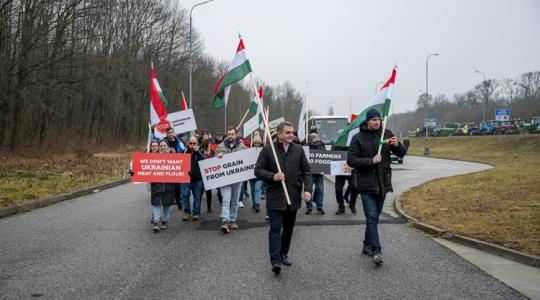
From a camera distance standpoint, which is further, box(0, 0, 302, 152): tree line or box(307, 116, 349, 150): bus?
box(307, 116, 349, 150): bus

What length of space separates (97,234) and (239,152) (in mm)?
2805

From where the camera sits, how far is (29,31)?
82.2 feet

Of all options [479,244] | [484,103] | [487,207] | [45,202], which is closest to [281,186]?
[479,244]

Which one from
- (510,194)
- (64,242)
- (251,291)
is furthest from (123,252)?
(510,194)

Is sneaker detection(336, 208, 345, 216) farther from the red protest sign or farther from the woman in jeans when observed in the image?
the woman in jeans

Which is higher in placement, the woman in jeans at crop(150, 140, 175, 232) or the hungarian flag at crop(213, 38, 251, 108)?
the hungarian flag at crop(213, 38, 251, 108)

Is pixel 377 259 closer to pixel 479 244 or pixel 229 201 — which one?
pixel 479 244

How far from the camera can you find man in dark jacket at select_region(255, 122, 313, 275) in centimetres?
593

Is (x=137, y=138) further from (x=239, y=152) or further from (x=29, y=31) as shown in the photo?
(x=239, y=152)

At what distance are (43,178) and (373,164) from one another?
1470 cm

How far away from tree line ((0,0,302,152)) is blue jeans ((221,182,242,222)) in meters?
19.4

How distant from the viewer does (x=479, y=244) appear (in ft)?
23.7

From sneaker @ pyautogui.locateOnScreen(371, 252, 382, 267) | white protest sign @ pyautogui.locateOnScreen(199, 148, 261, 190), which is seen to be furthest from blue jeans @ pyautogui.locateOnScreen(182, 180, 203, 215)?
sneaker @ pyautogui.locateOnScreen(371, 252, 382, 267)

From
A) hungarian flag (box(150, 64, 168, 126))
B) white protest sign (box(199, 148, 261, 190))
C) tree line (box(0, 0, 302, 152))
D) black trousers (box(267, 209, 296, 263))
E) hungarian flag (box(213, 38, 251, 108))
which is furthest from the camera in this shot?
tree line (box(0, 0, 302, 152))
